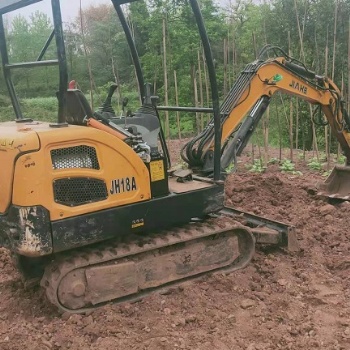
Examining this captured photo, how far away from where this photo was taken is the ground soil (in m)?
3.52

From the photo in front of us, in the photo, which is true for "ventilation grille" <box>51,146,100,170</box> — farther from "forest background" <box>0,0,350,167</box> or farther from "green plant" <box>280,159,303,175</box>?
"forest background" <box>0,0,350,167</box>

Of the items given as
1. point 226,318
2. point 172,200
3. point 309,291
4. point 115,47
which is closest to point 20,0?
point 172,200

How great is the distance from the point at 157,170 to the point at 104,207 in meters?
0.53

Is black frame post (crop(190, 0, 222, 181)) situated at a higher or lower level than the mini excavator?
higher

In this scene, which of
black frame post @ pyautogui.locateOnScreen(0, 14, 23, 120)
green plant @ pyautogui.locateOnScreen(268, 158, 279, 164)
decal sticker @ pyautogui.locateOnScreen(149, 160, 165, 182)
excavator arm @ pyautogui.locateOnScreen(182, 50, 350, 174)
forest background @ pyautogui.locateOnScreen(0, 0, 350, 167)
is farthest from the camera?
forest background @ pyautogui.locateOnScreen(0, 0, 350, 167)

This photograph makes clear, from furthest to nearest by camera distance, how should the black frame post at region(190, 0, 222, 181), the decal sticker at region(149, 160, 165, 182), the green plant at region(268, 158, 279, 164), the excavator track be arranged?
the green plant at region(268, 158, 279, 164)
the decal sticker at region(149, 160, 165, 182)
the black frame post at region(190, 0, 222, 181)
the excavator track

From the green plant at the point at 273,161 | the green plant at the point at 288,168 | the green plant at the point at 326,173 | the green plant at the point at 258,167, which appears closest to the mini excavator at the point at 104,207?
the green plant at the point at 326,173

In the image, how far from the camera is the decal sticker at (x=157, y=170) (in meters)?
4.16

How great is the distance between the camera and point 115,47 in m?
23.0

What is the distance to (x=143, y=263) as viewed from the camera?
4.14m

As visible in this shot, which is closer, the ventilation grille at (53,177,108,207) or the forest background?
the ventilation grille at (53,177,108,207)

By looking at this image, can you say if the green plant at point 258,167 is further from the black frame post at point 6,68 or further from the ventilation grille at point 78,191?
the ventilation grille at point 78,191

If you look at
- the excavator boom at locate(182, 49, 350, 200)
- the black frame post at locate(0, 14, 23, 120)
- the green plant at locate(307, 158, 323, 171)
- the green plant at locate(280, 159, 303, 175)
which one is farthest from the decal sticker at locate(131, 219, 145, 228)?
the green plant at locate(307, 158, 323, 171)

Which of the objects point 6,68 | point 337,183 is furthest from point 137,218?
point 337,183
